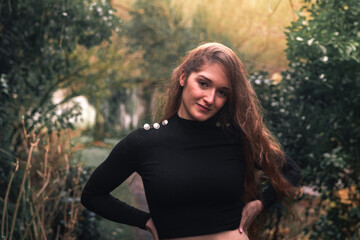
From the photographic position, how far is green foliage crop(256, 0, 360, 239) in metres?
4.18

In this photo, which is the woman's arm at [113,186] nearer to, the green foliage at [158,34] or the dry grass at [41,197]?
the dry grass at [41,197]

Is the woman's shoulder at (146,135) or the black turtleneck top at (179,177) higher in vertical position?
the woman's shoulder at (146,135)

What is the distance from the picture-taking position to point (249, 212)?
2320 millimetres

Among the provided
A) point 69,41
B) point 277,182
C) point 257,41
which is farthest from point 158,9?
point 277,182

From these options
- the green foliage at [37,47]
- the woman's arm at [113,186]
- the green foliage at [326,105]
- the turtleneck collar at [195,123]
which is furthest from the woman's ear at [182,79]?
the green foliage at [37,47]

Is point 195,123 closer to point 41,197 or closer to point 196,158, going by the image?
point 196,158

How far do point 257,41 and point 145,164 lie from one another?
348 inches

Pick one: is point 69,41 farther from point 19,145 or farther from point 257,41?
point 257,41

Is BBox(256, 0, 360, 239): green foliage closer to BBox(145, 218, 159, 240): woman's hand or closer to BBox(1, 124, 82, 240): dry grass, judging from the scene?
BBox(1, 124, 82, 240): dry grass

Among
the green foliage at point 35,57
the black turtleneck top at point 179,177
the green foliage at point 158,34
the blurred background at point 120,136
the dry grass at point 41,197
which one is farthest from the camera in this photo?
the green foliage at point 158,34

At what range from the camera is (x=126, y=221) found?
2.26m

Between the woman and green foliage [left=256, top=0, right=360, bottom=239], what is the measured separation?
6.56ft

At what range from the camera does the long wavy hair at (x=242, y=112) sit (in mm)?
2170

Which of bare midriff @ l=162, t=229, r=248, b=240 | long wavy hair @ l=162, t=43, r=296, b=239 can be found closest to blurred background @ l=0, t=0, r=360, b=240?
long wavy hair @ l=162, t=43, r=296, b=239
